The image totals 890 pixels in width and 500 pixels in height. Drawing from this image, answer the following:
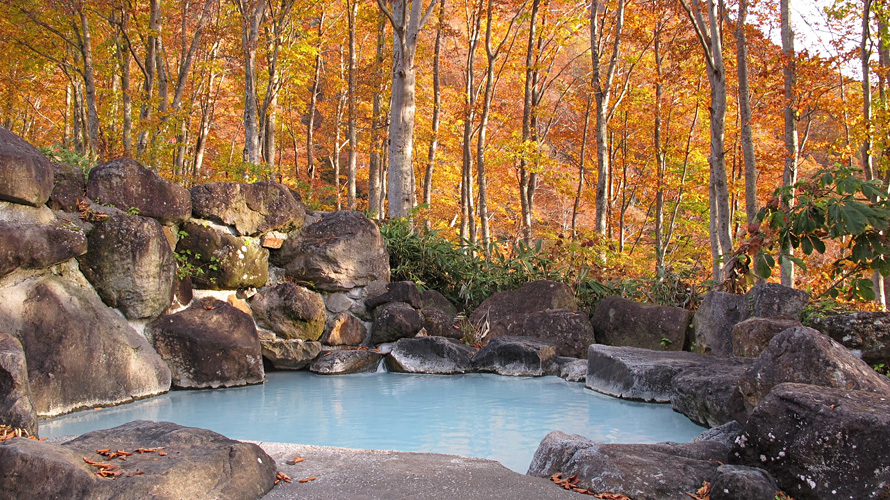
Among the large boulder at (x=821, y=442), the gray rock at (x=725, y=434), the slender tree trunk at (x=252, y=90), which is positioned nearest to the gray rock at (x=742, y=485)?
the large boulder at (x=821, y=442)

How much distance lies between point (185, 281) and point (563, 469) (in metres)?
5.45

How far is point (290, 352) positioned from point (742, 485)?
600cm

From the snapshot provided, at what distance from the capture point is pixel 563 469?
3.27 m

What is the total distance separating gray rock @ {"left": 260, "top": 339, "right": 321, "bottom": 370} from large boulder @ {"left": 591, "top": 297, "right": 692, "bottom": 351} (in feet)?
12.9

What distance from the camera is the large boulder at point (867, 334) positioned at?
221 inches

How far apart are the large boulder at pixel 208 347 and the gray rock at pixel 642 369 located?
3832 millimetres

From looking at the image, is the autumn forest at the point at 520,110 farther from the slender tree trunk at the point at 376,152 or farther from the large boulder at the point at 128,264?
the large boulder at the point at 128,264

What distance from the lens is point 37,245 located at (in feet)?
17.2

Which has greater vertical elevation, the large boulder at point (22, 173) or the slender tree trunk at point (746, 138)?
the slender tree trunk at point (746, 138)

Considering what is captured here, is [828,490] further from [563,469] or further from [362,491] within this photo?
[362,491]

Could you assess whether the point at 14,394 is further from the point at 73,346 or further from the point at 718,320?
the point at 718,320

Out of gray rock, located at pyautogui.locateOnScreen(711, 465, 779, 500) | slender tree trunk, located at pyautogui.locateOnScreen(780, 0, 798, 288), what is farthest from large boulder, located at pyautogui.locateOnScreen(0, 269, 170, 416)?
slender tree trunk, located at pyautogui.locateOnScreen(780, 0, 798, 288)

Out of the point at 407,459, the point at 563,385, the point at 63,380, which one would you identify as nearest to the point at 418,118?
the point at 563,385

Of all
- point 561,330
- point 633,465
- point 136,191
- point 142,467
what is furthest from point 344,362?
point 633,465
